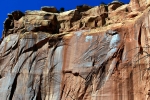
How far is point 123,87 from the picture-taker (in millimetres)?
17672

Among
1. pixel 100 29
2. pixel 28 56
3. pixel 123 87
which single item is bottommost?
pixel 123 87

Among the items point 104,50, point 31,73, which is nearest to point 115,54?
point 104,50

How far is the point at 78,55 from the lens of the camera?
20516mm

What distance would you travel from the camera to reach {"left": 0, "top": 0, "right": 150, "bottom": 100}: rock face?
17797mm

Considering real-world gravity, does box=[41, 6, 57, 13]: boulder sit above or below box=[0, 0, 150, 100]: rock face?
above

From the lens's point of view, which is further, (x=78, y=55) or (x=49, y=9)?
(x=49, y=9)

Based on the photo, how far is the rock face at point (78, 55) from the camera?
17797mm

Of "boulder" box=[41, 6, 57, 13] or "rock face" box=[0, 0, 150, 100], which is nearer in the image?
"rock face" box=[0, 0, 150, 100]

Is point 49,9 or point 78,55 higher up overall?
point 49,9

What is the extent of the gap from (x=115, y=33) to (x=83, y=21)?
14.4ft

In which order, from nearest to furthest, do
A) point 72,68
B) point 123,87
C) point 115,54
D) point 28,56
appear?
point 123,87
point 115,54
point 72,68
point 28,56

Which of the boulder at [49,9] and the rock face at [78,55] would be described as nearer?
the rock face at [78,55]

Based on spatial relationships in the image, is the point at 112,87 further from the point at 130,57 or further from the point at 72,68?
the point at 72,68

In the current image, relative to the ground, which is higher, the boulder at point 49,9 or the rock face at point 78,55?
the boulder at point 49,9
